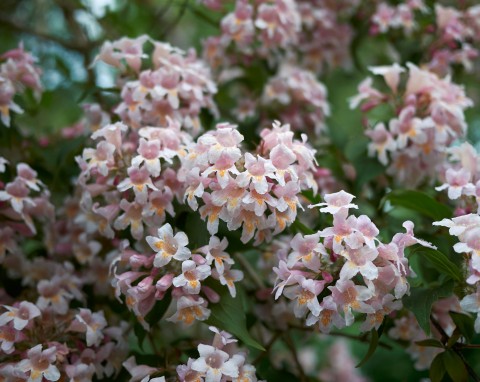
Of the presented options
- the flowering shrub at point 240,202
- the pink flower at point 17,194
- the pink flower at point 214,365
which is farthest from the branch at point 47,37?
the pink flower at point 214,365

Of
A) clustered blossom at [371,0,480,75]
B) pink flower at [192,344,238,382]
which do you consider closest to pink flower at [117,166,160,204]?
pink flower at [192,344,238,382]

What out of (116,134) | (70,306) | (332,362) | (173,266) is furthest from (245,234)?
(332,362)

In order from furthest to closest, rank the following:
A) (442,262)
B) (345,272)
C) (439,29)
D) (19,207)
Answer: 1. (439,29)
2. (19,207)
3. (442,262)
4. (345,272)

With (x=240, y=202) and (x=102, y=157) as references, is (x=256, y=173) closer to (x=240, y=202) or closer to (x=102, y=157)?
(x=240, y=202)

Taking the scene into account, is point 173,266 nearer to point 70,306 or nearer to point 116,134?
point 116,134

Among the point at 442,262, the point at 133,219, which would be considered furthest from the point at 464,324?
the point at 133,219
